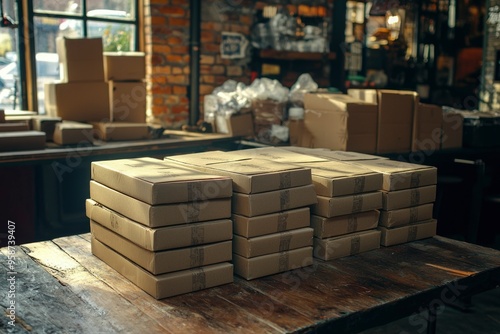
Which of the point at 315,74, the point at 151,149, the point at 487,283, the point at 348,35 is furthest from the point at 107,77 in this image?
the point at 348,35

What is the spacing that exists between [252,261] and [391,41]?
21.0ft

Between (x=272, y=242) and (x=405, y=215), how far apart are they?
0.58 m

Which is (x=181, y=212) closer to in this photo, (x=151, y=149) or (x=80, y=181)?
(x=151, y=149)

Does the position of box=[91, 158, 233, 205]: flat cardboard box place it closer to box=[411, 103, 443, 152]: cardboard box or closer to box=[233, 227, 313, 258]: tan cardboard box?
box=[233, 227, 313, 258]: tan cardboard box

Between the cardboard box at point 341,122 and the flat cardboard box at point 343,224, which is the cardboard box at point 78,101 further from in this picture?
the flat cardboard box at point 343,224

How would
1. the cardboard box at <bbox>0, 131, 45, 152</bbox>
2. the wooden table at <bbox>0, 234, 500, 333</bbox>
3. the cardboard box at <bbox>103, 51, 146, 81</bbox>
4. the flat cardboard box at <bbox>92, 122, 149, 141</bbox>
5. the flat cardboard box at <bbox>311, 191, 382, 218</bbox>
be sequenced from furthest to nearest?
the cardboard box at <bbox>103, 51, 146, 81</bbox>
the flat cardboard box at <bbox>92, 122, 149, 141</bbox>
the cardboard box at <bbox>0, 131, 45, 152</bbox>
the flat cardboard box at <bbox>311, 191, 382, 218</bbox>
the wooden table at <bbox>0, 234, 500, 333</bbox>

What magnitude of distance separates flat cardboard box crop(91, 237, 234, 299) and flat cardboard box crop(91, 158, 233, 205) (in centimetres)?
19

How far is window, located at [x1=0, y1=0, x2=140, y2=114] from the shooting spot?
406cm

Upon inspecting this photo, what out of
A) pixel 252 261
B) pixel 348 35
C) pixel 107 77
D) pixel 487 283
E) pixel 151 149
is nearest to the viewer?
pixel 252 261

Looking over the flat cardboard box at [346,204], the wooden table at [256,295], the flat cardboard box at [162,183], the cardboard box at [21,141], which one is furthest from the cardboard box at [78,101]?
the flat cardboard box at [346,204]

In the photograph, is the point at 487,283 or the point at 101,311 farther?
the point at 487,283

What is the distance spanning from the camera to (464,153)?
162 inches

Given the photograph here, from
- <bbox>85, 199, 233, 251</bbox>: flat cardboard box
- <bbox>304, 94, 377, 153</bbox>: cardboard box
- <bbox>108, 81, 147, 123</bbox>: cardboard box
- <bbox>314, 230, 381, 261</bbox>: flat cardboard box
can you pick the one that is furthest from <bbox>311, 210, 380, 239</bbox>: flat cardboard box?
<bbox>108, 81, 147, 123</bbox>: cardboard box

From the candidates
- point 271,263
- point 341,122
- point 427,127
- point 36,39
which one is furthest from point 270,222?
point 36,39
